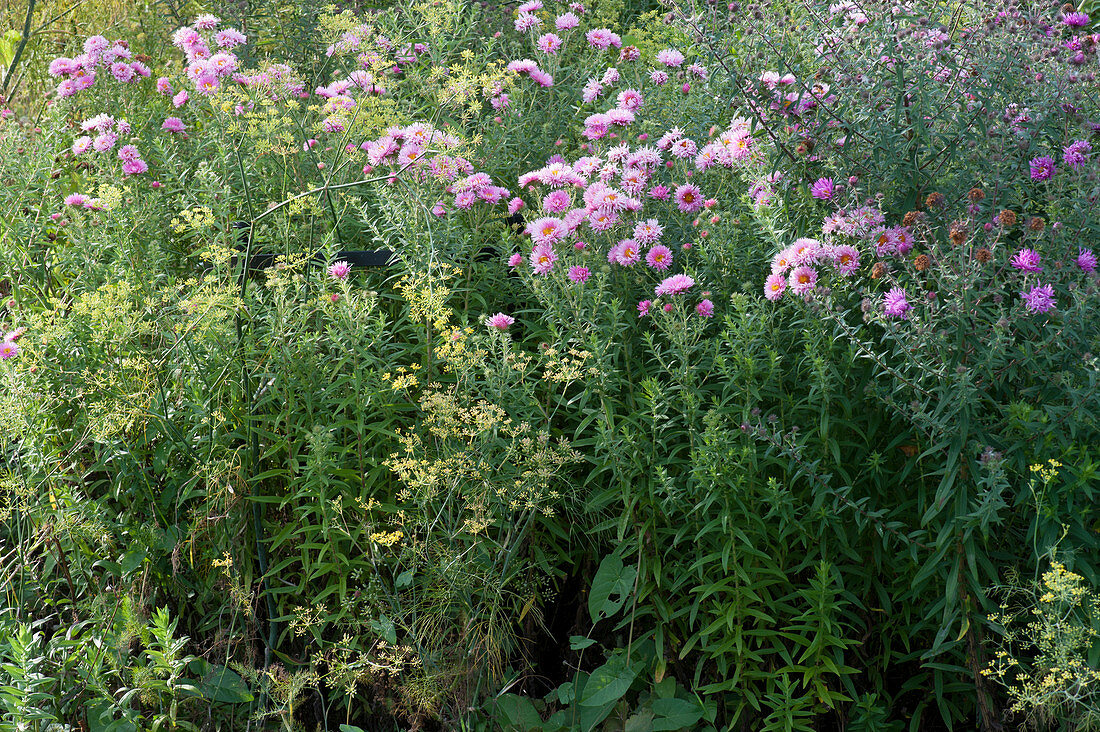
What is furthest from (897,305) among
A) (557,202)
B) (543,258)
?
(557,202)

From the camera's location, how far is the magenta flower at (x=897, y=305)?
2.26m

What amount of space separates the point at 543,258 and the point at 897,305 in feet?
3.54

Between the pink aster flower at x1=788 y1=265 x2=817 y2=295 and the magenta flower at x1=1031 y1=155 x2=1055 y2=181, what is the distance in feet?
2.46

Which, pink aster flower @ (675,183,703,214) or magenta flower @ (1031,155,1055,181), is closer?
magenta flower @ (1031,155,1055,181)

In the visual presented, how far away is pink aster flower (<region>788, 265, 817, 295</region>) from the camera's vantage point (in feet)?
8.07

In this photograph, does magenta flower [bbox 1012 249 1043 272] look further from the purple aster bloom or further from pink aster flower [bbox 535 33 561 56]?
pink aster flower [bbox 535 33 561 56]

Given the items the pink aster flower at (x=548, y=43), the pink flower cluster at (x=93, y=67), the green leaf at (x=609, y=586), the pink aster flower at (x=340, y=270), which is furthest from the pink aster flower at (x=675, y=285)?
the pink flower cluster at (x=93, y=67)

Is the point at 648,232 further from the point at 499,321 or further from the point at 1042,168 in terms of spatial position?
the point at 1042,168

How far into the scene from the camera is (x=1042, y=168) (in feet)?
8.52

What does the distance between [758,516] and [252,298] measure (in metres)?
1.79

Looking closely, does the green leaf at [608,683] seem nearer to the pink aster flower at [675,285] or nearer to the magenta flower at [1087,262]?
the pink aster flower at [675,285]

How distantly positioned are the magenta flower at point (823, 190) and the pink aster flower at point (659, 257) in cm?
48

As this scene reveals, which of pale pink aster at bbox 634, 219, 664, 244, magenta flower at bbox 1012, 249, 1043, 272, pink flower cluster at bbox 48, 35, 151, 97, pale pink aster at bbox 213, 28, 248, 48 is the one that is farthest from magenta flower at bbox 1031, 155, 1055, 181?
pink flower cluster at bbox 48, 35, 151, 97

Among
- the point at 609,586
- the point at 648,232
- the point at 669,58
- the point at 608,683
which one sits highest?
the point at 669,58
